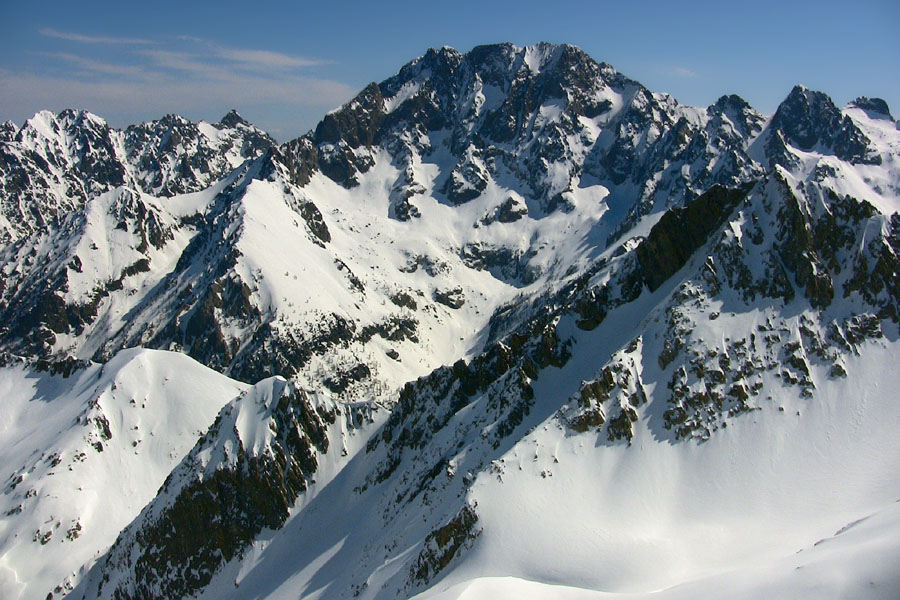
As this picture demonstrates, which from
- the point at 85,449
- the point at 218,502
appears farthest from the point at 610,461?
the point at 85,449

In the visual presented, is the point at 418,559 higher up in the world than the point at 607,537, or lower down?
lower down

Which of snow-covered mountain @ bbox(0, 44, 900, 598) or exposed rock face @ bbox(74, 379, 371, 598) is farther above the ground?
snow-covered mountain @ bbox(0, 44, 900, 598)

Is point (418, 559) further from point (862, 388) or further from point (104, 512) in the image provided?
point (104, 512)

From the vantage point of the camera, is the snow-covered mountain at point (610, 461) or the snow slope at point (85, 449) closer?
the snow-covered mountain at point (610, 461)

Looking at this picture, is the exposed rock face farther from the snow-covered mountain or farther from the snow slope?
the snow slope

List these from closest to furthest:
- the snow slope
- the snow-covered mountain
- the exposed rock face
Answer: the snow-covered mountain
the exposed rock face
the snow slope

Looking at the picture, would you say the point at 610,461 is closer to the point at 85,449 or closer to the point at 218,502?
the point at 218,502

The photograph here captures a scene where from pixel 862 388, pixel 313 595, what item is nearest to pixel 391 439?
pixel 313 595

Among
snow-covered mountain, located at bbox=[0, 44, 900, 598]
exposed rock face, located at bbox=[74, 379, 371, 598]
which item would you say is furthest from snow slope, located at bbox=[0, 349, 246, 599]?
exposed rock face, located at bbox=[74, 379, 371, 598]

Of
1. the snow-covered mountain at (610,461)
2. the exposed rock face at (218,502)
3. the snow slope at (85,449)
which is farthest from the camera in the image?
the snow slope at (85,449)

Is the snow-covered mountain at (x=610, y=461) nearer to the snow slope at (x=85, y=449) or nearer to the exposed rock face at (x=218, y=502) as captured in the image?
the exposed rock face at (x=218, y=502)

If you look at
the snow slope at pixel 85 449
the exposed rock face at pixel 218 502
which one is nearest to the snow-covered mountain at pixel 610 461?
the exposed rock face at pixel 218 502
